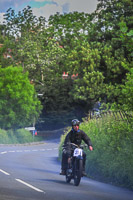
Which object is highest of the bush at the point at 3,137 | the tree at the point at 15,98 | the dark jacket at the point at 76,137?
the tree at the point at 15,98

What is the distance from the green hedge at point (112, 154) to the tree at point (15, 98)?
44.5m

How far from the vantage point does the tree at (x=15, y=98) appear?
63.3m

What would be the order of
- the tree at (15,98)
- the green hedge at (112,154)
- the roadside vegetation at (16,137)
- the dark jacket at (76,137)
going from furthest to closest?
the tree at (15,98)
the roadside vegetation at (16,137)
the green hedge at (112,154)
the dark jacket at (76,137)

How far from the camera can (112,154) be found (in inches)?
623

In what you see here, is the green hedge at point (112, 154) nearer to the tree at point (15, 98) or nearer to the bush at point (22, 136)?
the tree at point (15, 98)

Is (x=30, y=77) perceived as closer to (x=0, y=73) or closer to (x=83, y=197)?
(x=0, y=73)

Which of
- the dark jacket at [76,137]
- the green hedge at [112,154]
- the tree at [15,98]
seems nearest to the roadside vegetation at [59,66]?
the tree at [15,98]

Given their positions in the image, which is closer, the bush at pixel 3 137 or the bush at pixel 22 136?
the bush at pixel 3 137

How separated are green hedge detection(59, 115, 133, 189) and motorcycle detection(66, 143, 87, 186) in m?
1.54

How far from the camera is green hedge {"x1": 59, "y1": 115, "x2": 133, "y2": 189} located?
14.3 meters

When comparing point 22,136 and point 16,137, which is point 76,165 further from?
point 22,136

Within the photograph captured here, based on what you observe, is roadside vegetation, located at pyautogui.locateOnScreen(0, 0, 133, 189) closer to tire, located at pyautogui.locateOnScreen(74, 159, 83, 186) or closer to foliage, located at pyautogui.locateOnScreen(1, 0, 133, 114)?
foliage, located at pyautogui.locateOnScreen(1, 0, 133, 114)

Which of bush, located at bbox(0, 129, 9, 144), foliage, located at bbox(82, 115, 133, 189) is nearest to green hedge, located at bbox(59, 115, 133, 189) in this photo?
foliage, located at bbox(82, 115, 133, 189)

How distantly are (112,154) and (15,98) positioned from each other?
1924 inches
